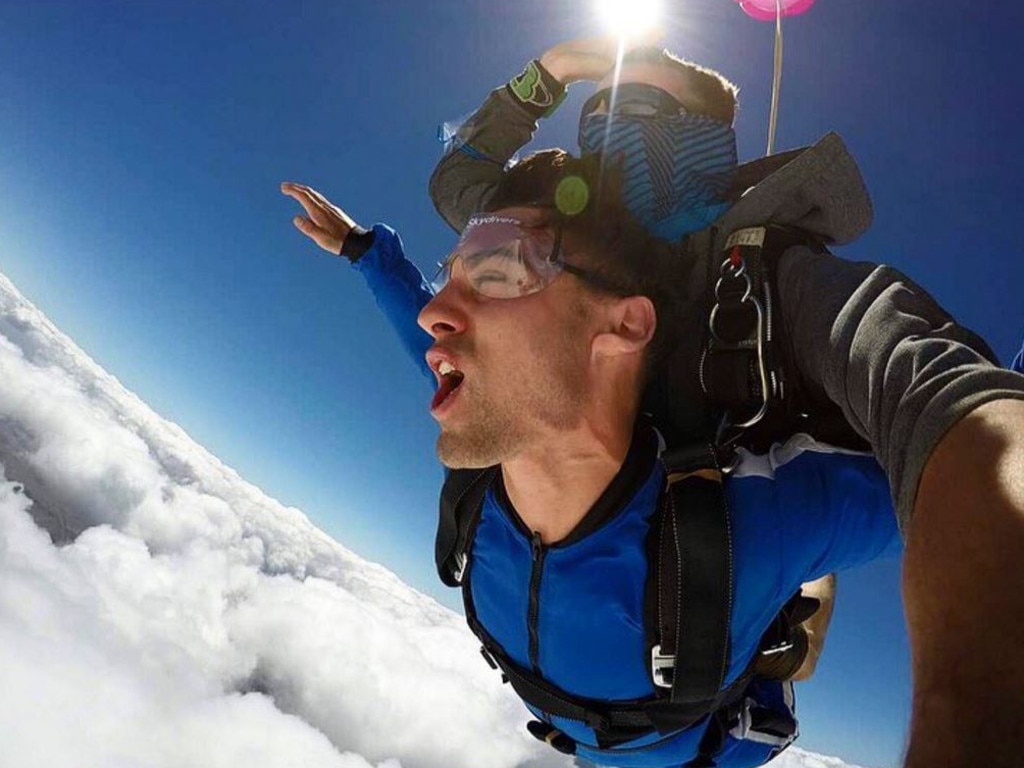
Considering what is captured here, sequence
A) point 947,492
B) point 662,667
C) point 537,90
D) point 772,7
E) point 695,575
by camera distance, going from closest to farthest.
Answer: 1. point 947,492
2. point 695,575
3. point 662,667
4. point 537,90
5. point 772,7

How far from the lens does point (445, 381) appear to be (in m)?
2.27

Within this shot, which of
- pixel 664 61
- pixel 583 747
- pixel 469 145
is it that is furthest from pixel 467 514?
pixel 664 61

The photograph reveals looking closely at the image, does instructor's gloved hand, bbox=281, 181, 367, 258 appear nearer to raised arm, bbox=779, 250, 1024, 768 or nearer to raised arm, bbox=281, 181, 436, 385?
raised arm, bbox=281, 181, 436, 385

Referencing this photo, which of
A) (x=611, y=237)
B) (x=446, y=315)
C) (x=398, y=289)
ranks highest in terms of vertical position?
(x=398, y=289)

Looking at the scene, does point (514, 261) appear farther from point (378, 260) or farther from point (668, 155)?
point (378, 260)

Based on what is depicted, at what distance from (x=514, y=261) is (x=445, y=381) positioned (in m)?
0.48

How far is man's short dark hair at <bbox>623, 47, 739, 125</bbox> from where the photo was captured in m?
2.17

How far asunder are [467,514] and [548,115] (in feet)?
5.20

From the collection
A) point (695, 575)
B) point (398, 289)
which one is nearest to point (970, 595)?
point (695, 575)

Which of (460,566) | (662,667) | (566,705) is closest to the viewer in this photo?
(662,667)

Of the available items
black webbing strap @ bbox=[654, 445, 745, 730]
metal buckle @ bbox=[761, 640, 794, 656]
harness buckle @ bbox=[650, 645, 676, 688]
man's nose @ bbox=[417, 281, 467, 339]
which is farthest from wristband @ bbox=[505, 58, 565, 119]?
metal buckle @ bbox=[761, 640, 794, 656]

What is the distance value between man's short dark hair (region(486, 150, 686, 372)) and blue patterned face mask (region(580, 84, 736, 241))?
0.30 feet

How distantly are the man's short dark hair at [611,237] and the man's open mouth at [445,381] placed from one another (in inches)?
22.6

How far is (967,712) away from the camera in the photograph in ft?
1.98
